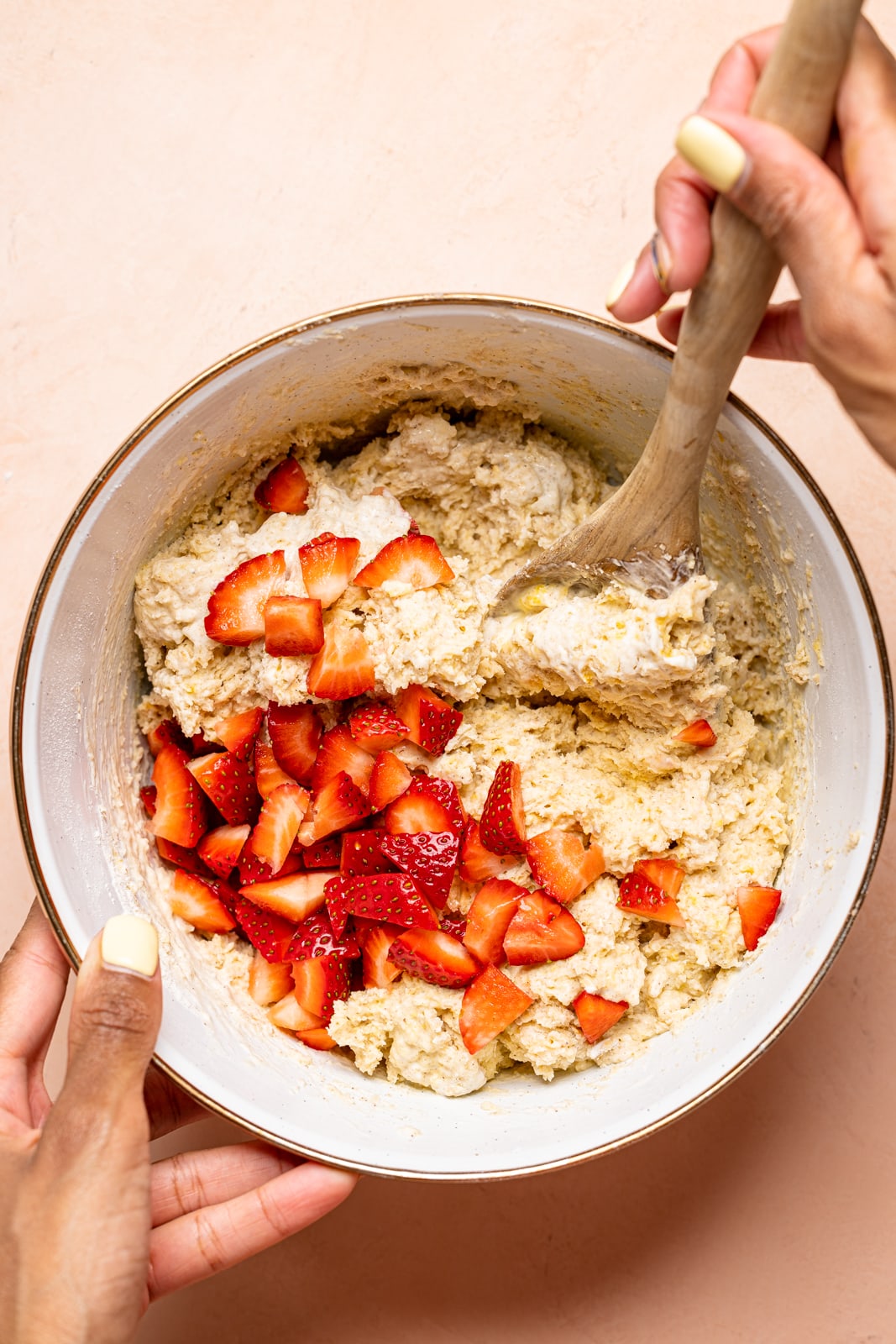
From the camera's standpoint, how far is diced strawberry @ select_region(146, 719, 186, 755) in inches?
85.1

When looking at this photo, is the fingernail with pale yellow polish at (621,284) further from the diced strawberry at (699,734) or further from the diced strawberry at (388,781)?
the diced strawberry at (388,781)

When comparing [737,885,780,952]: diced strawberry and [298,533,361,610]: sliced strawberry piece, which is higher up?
[298,533,361,610]: sliced strawberry piece

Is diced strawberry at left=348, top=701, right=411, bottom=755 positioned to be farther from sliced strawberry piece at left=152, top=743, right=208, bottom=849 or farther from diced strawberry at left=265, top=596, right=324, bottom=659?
sliced strawberry piece at left=152, top=743, right=208, bottom=849

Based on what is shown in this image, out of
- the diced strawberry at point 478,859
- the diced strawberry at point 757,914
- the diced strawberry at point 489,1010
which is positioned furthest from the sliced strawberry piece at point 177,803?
the diced strawberry at point 757,914

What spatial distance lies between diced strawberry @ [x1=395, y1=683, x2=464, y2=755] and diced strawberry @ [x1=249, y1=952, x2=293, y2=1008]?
543 millimetres

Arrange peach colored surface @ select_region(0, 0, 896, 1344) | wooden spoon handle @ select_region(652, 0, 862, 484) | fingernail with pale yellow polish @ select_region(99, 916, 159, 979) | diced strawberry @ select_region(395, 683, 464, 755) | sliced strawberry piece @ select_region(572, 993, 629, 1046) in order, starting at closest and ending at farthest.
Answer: wooden spoon handle @ select_region(652, 0, 862, 484) → fingernail with pale yellow polish @ select_region(99, 916, 159, 979) → sliced strawberry piece @ select_region(572, 993, 629, 1046) → diced strawberry @ select_region(395, 683, 464, 755) → peach colored surface @ select_region(0, 0, 896, 1344)

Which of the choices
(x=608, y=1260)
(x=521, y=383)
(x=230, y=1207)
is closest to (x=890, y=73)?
(x=521, y=383)

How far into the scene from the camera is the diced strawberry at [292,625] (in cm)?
198

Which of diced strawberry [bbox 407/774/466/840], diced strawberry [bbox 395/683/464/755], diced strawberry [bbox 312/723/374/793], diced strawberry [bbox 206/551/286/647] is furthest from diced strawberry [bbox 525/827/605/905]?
diced strawberry [bbox 206/551/286/647]

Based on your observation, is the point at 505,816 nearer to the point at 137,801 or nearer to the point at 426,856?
the point at 426,856

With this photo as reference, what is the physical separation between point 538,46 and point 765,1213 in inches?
106

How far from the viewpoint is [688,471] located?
1.76 metres

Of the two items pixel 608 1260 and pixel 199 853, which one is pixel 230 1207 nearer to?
pixel 199 853

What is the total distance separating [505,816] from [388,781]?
253mm
